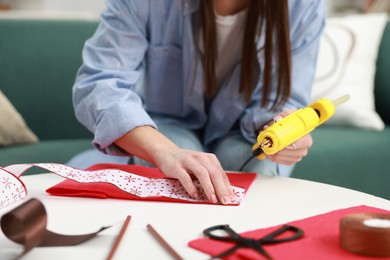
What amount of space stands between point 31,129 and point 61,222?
49.7 inches

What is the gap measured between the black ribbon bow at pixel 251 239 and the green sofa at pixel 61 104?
1.08m

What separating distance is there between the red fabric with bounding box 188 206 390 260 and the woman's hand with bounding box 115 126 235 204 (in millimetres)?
132

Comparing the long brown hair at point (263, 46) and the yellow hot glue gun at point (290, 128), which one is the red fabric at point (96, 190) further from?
the long brown hair at point (263, 46)

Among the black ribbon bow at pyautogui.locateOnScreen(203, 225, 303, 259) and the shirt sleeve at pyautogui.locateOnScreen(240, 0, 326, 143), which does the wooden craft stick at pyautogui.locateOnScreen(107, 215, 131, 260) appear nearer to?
the black ribbon bow at pyautogui.locateOnScreen(203, 225, 303, 259)

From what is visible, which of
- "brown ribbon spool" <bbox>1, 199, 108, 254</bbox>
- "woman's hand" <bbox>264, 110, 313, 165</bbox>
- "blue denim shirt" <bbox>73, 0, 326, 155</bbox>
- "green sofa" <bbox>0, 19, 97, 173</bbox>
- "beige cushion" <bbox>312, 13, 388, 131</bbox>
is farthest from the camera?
"beige cushion" <bbox>312, 13, 388, 131</bbox>

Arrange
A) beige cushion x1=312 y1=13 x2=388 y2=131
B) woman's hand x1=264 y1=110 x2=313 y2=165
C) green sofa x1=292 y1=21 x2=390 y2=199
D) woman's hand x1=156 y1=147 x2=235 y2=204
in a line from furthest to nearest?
beige cushion x1=312 y1=13 x2=388 y2=131 < green sofa x1=292 y1=21 x2=390 y2=199 < woman's hand x1=264 y1=110 x2=313 y2=165 < woman's hand x1=156 y1=147 x2=235 y2=204

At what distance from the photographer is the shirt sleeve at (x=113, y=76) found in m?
0.99

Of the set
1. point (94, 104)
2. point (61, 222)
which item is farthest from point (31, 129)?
point (61, 222)

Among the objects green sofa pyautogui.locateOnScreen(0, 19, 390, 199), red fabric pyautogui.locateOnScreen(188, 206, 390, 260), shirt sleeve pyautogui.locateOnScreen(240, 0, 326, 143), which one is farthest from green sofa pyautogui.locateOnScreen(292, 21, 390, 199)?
red fabric pyautogui.locateOnScreen(188, 206, 390, 260)

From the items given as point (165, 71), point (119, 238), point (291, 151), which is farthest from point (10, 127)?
point (119, 238)

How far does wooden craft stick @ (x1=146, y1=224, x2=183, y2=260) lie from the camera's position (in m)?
0.59

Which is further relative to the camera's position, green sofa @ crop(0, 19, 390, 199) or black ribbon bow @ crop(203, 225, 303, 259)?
green sofa @ crop(0, 19, 390, 199)

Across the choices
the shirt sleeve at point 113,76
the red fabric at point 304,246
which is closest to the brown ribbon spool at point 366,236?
the red fabric at point 304,246

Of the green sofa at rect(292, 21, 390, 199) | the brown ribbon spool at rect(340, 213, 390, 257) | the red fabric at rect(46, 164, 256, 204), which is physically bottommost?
the green sofa at rect(292, 21, 390, 199)
